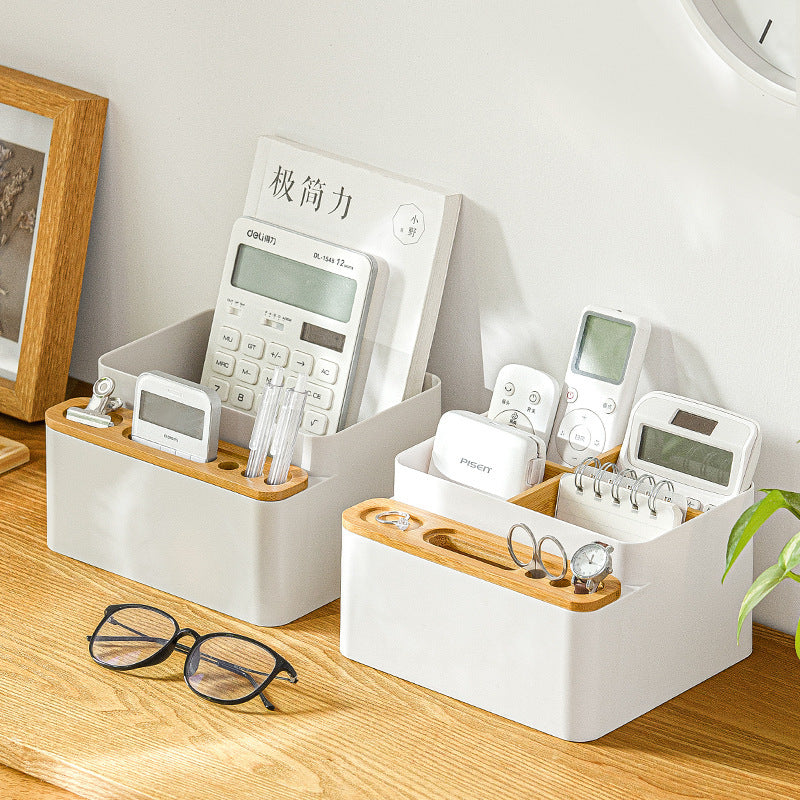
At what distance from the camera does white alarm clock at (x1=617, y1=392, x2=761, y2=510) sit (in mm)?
1083

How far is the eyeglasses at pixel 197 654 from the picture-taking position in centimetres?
102

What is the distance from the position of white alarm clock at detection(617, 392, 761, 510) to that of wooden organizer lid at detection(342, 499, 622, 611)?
0.52 ft

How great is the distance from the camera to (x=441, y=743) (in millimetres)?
976

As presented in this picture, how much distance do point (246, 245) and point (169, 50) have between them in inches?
8.9

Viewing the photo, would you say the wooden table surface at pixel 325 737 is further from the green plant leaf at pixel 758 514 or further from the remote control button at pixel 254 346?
the remote control button at pixel 254 346

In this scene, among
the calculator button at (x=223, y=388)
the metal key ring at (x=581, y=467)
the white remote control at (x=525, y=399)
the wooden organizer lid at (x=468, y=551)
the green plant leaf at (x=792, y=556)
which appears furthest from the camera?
the calculator button at (x=223, y=388)

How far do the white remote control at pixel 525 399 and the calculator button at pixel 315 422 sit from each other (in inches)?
6.0

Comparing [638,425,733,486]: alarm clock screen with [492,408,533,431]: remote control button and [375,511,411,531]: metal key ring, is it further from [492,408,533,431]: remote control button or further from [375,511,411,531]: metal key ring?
[375,511,411,531]: metal key ring

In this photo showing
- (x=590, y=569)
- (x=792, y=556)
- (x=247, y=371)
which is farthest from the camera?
(x=247, y=371)

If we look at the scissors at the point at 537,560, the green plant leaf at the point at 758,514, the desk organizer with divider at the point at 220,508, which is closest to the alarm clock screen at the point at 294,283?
the desk organizer with divider at the point at 220,508

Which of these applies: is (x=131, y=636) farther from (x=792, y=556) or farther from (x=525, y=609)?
(x=792, y=556)

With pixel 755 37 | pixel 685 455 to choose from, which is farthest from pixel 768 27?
pixel 685 455

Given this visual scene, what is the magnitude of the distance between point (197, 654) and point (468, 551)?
229 mm

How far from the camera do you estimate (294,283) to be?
1.25 meters
